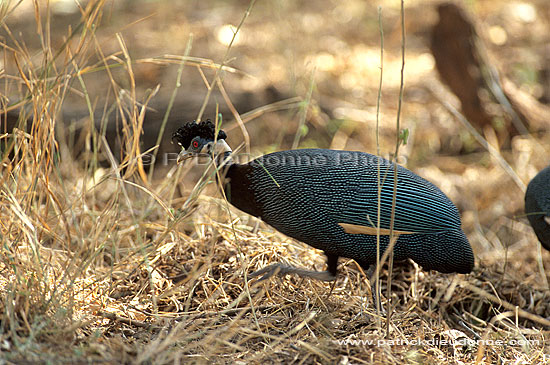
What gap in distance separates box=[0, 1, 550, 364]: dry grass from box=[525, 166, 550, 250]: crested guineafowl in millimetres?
335

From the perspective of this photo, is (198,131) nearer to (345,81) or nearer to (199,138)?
(199,138)

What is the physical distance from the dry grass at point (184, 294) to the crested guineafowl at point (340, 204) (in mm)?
217

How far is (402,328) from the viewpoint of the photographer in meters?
2.64

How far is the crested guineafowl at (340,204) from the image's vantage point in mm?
2521

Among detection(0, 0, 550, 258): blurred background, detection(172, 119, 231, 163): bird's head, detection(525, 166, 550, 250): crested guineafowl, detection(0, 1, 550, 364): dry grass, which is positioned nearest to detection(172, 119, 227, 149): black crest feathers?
detection(172, 119, 231, 163): bird's head

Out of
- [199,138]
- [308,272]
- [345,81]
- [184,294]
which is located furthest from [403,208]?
[345,81]

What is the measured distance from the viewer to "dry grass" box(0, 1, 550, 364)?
209cm

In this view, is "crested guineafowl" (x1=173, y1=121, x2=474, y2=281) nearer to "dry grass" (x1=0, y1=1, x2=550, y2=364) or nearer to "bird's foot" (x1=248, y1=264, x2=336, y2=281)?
"bird's foot" (x1=248, y1=264, x2=336, y2=281)

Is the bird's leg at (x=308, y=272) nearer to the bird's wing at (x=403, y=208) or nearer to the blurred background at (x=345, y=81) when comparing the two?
the bird's wing at (x=403, y=208)

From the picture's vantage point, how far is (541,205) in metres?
3.24

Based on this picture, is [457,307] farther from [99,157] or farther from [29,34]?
[29,34]

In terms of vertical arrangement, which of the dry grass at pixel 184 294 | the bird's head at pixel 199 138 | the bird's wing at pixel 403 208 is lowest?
the dry grass at pixel 184 294

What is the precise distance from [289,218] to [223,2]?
20.5 feet

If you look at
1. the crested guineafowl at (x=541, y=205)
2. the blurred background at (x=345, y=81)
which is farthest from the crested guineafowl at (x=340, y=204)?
the blurred background at (x=345, y=81)
